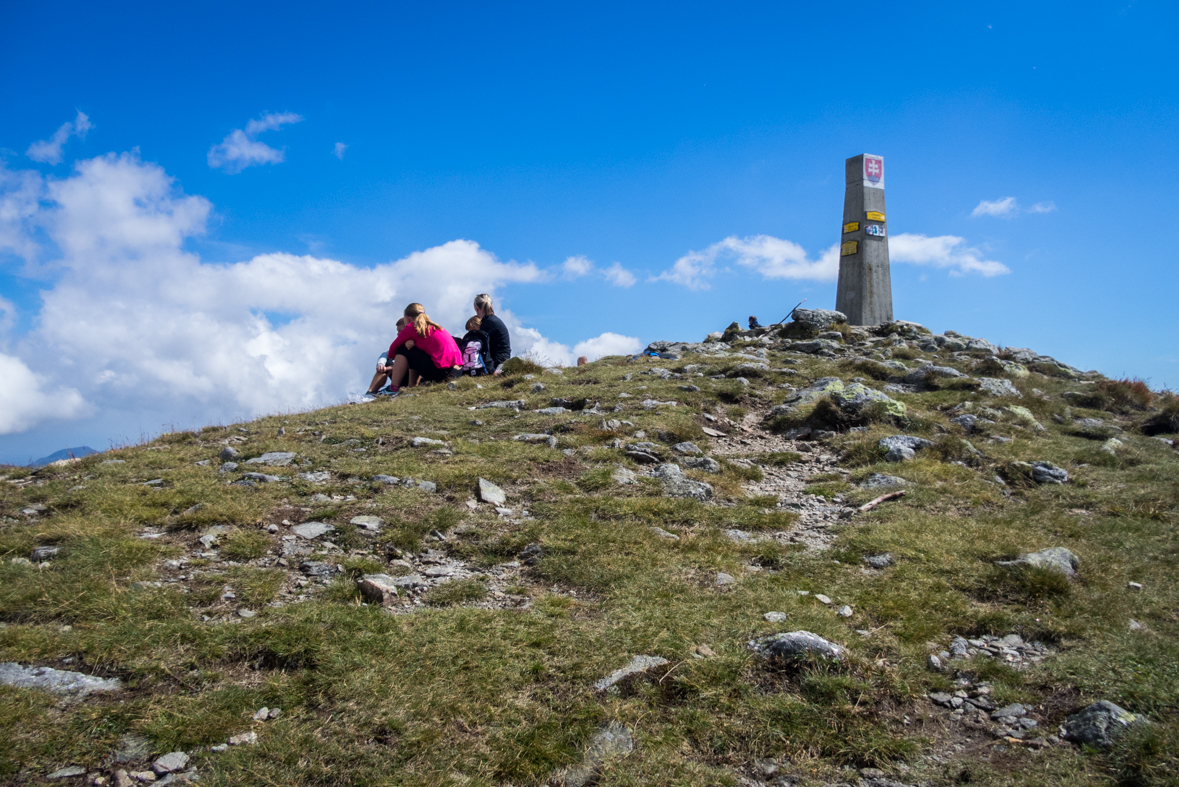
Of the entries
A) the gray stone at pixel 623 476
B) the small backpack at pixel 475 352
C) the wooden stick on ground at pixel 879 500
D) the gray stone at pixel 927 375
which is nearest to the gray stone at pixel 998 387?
the gray stone at pixel 927 375

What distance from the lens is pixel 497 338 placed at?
A: 703 inches

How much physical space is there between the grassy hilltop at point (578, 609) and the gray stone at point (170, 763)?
73 millimetres

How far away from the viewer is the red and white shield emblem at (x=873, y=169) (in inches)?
1099

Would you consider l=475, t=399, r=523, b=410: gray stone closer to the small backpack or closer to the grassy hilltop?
the grassy hilltop

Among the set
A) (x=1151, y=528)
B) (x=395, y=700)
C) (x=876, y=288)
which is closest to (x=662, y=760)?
(x=395, y=700)

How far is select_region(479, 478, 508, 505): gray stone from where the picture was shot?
25.9 feet

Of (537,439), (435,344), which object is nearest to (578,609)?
(537,439)

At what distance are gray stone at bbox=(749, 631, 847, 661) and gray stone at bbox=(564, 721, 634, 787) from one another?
1.25 meters

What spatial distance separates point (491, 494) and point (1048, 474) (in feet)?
27.0

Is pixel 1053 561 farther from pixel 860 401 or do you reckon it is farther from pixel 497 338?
pixel 497 338

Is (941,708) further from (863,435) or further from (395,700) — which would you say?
(863,435)

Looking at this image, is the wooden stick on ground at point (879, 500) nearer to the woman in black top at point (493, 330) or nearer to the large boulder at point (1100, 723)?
the large boulder at point (1100, 723)

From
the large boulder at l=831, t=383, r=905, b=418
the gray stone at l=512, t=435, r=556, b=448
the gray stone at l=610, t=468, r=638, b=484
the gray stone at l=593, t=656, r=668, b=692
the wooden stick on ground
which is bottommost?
the gray stone at l=593, t=656, r=668, b=692

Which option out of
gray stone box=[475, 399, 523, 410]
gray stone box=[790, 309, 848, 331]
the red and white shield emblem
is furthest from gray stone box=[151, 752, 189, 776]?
the red and white shield emblem
